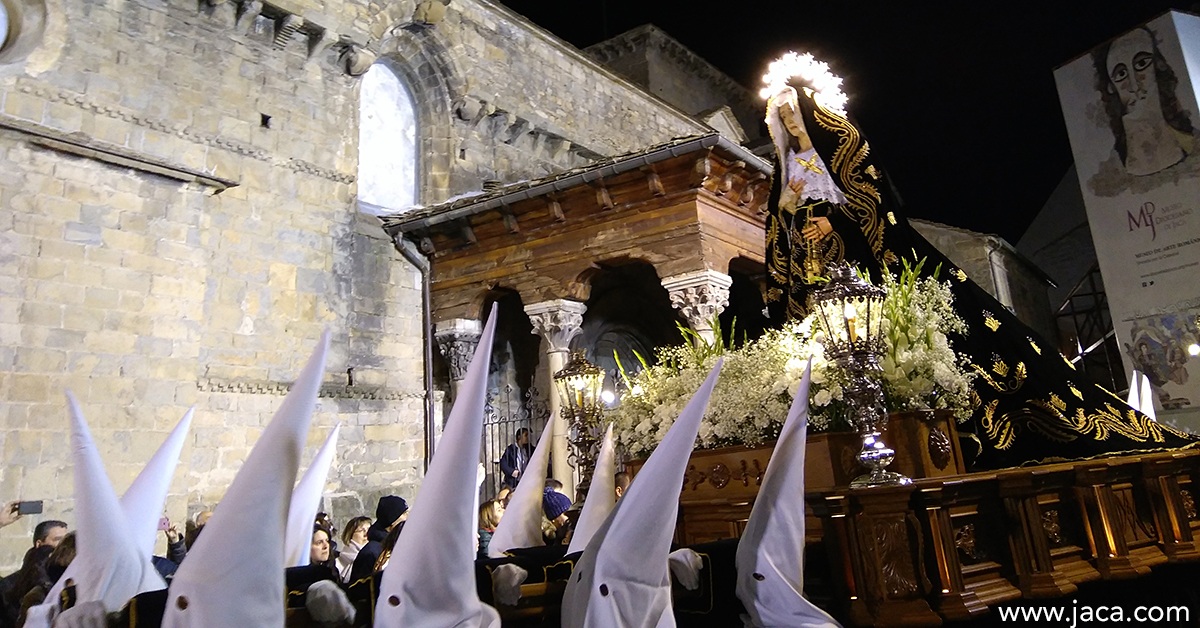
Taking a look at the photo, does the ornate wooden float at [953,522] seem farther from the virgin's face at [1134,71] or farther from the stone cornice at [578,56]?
the virgin's face at [1134,71]

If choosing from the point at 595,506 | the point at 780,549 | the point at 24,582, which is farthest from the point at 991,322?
the point at 24,582

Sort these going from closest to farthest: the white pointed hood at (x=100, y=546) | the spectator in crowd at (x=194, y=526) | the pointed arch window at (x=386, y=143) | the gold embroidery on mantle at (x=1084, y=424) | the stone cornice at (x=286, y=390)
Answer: the white pointed hood at (x=100, y=546) → the gold embroidery on mantle at (x=1084, y=424) → the spectator in crowd at (x=194, y=526) → the stone cornice at (x=286, y=390) → the pointed arch window at (x=386, y=143)

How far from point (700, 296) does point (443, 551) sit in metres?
6.58

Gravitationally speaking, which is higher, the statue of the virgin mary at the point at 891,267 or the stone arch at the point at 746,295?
the stone arch at the point at 746,295

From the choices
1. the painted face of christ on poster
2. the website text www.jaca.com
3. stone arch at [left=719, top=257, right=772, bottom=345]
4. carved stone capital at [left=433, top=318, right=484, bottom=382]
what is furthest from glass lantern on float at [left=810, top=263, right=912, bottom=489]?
the painted face of christ on poster

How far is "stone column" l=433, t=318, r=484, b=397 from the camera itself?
9984mm

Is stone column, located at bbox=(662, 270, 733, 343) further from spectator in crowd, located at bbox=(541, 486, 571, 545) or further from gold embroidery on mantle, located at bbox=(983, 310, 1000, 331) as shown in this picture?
gold embroidery on mantle, located at bbox=(983, 310, 1000, 331)

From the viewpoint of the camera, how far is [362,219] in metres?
9.81

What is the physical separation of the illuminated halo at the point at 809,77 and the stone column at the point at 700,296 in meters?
3.83

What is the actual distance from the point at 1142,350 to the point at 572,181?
1208 centimetres

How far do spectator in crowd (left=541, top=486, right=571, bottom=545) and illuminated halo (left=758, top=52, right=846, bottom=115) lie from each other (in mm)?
3577

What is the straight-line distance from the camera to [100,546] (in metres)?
2.24

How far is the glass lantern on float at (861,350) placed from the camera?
2814mm

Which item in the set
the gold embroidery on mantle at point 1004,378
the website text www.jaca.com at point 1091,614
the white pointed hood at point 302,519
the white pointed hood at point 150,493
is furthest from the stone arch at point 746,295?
the white pointed hood at point 150,493
